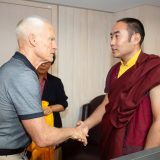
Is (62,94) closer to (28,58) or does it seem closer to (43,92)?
(43,92)

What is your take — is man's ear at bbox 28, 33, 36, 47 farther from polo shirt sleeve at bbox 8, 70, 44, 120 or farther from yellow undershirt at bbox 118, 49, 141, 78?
yellow undershirt at bbox 118, 49, 141, 78

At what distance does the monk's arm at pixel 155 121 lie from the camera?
1.63 meters

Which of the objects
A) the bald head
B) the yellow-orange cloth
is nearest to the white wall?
the yellow-orange cloth

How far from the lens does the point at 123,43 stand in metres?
1.95

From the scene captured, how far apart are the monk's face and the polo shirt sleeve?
0.84 metres

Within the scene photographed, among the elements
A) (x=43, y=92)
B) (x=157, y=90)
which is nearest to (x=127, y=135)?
(x=157, y=90)

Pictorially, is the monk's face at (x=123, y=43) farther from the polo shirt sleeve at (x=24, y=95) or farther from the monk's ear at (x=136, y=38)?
the polo shirt sleeve at (x=24, y=95)

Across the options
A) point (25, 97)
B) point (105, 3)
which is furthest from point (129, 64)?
point (105, 3)

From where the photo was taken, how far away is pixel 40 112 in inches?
52.9

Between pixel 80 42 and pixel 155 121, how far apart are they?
1.86 metres

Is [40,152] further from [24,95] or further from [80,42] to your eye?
[80,42]

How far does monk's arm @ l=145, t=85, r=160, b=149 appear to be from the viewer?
64.2 inches

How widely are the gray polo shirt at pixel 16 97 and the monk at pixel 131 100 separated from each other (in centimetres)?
57

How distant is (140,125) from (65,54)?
1672mm
